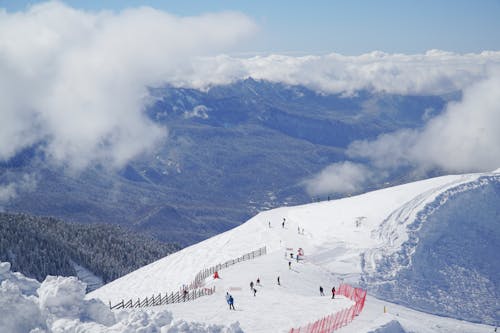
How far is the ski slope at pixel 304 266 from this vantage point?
48719 millimetres

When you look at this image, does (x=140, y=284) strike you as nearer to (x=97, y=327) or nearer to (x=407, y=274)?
(x=407, y=274)

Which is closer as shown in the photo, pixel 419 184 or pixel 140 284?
pixel 140 284

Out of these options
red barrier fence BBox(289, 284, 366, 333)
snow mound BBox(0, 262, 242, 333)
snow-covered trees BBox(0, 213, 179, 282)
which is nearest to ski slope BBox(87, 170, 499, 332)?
red barrier fence BBox(289, 284, 366, 333)

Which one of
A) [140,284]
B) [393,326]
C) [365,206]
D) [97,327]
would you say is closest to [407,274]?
[365,206]

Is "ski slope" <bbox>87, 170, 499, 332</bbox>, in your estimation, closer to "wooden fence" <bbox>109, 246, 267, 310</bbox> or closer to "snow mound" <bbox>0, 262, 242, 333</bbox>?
"wooden fence" <bbox>109, 246, 267, 310</bbox>

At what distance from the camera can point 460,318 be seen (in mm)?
65375

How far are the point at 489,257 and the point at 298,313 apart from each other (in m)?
40.6

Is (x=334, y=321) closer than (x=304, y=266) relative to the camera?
Yes

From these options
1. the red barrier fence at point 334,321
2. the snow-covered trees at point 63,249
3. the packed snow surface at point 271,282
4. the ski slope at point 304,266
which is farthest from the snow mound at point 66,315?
the snow-covered trees at point 63,249

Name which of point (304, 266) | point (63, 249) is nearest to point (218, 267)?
point (304, 266)

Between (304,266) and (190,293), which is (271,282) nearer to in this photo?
(304,266)

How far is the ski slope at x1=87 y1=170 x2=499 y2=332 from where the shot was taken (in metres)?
48.7

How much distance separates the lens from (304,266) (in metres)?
72.8

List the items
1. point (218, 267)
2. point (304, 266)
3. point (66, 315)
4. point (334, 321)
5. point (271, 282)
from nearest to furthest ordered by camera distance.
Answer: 1. point (66, 315)
2. point (334, 321)
3. point (271, 282)
4. point (304, 266)
5. point (218, 267)
